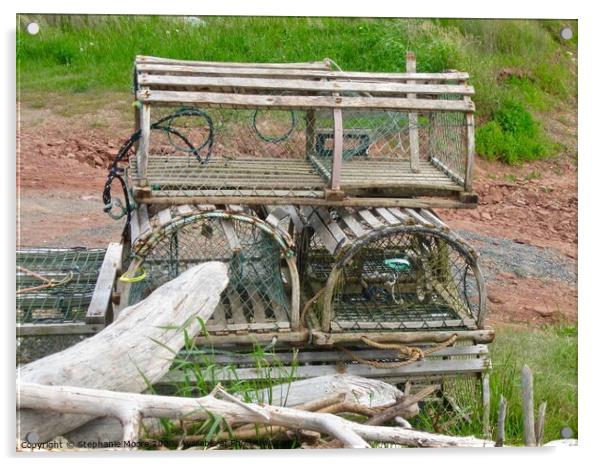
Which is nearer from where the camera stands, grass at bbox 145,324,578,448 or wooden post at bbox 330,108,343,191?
grass at bbox 145,324,578,448

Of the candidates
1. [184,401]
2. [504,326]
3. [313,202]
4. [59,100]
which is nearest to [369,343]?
[313,202]

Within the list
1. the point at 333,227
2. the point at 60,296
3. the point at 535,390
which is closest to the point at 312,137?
the point at 333,227

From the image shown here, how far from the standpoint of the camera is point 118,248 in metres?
5.38

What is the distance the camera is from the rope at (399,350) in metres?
4.60

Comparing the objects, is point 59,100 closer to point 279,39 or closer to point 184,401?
point 279,39

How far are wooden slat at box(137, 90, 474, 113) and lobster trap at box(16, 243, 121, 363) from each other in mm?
921

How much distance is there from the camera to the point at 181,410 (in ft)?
12.8

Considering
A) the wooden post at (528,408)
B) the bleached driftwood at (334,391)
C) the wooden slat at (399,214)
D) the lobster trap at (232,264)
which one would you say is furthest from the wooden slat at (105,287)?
the wooden post at (528,408)

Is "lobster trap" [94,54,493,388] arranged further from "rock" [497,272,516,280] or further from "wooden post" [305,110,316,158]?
"rock" [497,272,516,280]

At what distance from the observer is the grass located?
4219 millimetres

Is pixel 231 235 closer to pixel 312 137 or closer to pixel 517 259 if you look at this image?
pixel 312 137

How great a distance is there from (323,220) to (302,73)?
2.26 feet

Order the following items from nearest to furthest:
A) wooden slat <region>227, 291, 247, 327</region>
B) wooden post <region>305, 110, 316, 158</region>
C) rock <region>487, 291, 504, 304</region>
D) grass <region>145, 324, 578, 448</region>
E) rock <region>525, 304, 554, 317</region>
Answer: grass <region>145, 324, 578, 448</region>
wooden slat <region>227, 291, 247, 327</region>
rock <region>525, 304, 554, 317</region>
wooden post <region>305, 110, 316, 158</region>
rock <region>487, 291, 504, 304</region>

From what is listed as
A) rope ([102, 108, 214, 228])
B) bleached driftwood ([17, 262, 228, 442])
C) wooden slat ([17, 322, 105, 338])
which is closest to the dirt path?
rope ([102, 108, 214, 228])
